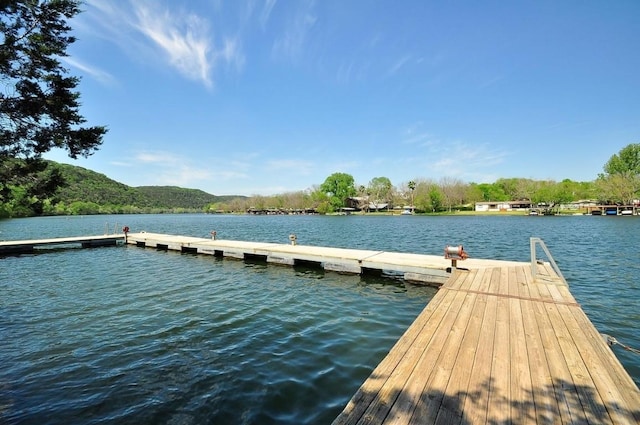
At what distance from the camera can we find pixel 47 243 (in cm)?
2269

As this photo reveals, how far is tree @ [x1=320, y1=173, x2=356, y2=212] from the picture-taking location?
128 meters

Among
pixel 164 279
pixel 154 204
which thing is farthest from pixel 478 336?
pixel 154 204

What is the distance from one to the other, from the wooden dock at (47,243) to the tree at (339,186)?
336 feet

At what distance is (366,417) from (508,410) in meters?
1.42

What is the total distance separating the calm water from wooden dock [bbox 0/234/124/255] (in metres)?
10.9

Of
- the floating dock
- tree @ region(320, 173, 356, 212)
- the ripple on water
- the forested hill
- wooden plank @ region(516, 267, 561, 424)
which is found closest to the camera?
wooden plank @ region(516, 267, 561, 424)

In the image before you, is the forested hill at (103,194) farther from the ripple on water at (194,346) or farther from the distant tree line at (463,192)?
the ripple on water at (194,346)

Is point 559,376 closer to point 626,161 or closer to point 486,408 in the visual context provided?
point 486,408

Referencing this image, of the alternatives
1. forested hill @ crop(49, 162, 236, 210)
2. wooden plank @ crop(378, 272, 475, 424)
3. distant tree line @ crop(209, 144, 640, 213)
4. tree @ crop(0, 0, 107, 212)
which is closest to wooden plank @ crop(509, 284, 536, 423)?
wooden plank @ crop(378, 272, 475, 424)

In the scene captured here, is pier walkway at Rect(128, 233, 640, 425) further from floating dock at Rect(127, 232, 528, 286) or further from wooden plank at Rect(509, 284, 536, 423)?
floating dock at Rect(127, 232, 528, 286)

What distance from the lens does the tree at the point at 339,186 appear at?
419 ft

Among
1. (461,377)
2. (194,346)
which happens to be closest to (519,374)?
(461,377)

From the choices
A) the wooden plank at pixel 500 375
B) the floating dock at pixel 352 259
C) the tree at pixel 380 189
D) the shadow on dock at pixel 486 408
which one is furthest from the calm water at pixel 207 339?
the tree at pixel 380 189

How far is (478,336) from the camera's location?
4742mm
